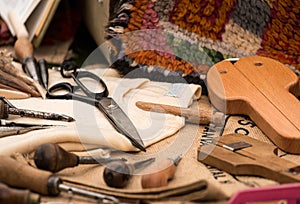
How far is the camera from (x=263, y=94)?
1.23 metres

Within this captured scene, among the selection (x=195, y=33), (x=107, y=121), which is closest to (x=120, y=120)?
(x=107, y=121)

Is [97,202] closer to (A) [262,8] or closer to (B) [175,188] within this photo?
(B) [175,188]

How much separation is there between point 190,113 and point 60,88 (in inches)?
11.2

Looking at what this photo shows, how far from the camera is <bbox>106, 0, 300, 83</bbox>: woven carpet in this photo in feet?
4.57

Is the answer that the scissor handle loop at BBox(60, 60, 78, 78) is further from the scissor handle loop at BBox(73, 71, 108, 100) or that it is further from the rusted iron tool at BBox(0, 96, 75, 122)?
the rusted iron tool at BBox(0, 96, 75, 122)

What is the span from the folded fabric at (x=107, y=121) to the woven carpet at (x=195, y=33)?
0.07m

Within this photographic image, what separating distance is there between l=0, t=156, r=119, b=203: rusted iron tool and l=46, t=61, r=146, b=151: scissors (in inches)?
7.4

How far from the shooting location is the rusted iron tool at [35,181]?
90cm

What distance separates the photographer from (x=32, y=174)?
923mm

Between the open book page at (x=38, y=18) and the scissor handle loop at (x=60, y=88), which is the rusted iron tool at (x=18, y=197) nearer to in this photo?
the scissor handle loop at (x=60, y=88)

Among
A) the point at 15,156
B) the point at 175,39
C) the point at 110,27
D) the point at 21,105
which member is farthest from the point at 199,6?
the point at 15,156

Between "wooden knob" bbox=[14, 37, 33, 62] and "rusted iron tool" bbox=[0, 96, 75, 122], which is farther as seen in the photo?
"wooden knob" bbox=[14, 37, 33, 62]

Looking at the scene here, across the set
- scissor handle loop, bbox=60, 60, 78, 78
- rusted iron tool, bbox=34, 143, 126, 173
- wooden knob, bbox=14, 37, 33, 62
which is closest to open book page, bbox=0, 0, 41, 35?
wooden knob, bbox=14, 37, 33, 62

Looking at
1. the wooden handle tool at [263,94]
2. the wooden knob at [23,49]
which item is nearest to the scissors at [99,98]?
the wooden knob at [23,49]
